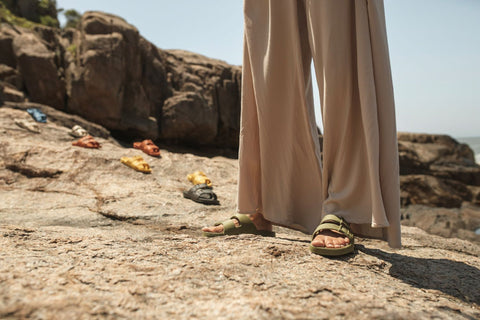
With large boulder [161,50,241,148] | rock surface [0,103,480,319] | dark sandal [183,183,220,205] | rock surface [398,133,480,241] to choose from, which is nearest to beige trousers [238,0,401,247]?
rock surface [0,103,480,319]

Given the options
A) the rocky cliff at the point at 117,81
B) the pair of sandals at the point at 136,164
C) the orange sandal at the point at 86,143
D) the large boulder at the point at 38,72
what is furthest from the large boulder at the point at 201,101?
the pair of sandals at the point at 136,164

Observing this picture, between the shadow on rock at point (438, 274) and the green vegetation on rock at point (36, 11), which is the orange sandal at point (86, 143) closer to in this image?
the shadow on rock at point (438, 274)

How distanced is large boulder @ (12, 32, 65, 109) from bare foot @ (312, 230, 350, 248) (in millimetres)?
8846

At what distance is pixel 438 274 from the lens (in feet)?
4.13

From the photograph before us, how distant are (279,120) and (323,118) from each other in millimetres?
241

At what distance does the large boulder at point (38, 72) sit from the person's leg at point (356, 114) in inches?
340

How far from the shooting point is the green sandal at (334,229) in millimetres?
1223

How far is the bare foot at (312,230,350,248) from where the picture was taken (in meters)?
1.23

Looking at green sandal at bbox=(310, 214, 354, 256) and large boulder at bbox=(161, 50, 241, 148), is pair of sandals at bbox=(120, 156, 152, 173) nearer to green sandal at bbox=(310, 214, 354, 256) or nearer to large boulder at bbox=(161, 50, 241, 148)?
green sandal at bbox=(310, 214, 354, 256)

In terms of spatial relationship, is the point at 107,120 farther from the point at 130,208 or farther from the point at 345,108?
the point at 345,108

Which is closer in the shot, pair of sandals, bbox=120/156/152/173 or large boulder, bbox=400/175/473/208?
pair of sandals, bbox=120/156/152/173

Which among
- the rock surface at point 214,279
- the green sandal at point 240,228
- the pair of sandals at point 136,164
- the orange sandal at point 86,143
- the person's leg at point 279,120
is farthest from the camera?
the orange sandal at point 86,143

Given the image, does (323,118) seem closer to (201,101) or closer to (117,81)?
(117,81)

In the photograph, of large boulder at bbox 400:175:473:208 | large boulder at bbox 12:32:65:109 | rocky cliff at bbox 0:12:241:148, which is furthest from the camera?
large boulder at bbox 400:175:473:208
